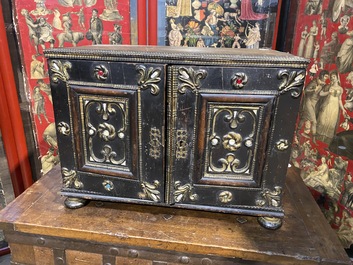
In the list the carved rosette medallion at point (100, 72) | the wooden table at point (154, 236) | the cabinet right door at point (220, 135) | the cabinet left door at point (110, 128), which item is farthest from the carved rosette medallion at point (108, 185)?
the carved rosette medallion at point (100, 72)

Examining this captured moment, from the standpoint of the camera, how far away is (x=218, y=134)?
92cm

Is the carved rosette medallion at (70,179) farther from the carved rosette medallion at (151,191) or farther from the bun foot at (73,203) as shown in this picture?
the carved rosette medallion at (151,191)

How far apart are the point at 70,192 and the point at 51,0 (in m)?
1.00

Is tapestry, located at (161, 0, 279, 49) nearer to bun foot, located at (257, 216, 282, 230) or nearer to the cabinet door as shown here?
the cabinet door

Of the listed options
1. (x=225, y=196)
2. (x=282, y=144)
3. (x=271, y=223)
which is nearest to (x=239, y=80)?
(x=282, y=144)

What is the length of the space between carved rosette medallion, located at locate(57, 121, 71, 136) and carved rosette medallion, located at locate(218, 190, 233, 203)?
1.86ft

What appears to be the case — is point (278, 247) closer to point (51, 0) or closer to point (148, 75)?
point (148, 75)

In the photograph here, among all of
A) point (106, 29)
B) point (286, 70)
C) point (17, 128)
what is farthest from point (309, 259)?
point (17, 128)

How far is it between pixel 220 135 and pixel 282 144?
196 mm

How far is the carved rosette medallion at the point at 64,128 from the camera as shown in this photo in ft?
3.22

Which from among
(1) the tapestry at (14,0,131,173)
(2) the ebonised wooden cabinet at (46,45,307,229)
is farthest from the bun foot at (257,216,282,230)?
(1) the tapestry at (14,0,131,173)

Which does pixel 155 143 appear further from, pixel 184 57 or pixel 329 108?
pixel 329 108

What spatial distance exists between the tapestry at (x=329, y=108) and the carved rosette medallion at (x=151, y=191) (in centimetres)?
89

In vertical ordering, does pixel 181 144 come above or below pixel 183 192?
above
